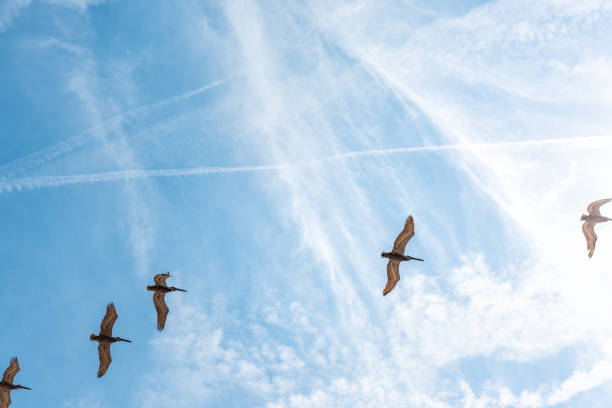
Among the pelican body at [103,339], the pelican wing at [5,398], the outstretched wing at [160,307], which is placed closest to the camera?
the pelican body at [103,339]

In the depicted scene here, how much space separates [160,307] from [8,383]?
23.2m

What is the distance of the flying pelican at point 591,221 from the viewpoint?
71125 millimetres

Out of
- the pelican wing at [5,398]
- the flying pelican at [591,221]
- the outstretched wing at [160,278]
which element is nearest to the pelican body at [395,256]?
the flying pelican at [591,221]

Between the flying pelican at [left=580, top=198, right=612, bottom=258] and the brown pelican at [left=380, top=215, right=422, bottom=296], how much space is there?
22.9 metres

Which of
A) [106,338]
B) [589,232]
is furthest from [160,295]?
[589,232]

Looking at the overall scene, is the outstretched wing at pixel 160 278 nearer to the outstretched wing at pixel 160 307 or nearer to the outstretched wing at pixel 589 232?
the outstretched wing at pixel 160 307

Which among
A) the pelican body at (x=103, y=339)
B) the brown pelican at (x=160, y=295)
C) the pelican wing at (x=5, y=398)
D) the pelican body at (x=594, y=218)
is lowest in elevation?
the pelican wing at (x=5, y=398)

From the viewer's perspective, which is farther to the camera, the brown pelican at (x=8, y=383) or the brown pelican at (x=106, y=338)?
the brown pelican at (x=8, y=383)

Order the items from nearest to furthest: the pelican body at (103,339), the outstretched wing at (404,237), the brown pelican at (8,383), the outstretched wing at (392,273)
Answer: the outstretched wing at (404,237) → the outstretched wing at (392,273) → the pelican body at (103,339) → the brown pelican at (8,383)

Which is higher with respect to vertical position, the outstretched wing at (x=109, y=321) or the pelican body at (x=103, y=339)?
the outstretched wing at (x=109, y=321)

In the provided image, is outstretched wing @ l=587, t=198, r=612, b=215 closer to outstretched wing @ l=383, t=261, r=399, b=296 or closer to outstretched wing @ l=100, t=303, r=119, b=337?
outstretched wing @ l=383, t=261, r=399, b=296

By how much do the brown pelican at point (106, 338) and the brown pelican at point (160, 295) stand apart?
5352 mm

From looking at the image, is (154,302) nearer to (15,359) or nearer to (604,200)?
(15,359)

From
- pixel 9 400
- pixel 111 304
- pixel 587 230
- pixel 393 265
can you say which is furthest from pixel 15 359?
pixel 587 230
